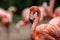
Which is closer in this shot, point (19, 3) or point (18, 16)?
point (18, 16)

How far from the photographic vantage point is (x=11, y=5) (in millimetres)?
12531

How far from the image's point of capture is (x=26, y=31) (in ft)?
32.5

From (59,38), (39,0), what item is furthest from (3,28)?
(59,38)

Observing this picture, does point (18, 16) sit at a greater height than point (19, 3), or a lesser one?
lesser

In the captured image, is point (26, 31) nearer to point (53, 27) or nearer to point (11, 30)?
point (11, 30)

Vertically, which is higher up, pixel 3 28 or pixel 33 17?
pixel 33 17

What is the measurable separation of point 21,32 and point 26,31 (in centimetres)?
17

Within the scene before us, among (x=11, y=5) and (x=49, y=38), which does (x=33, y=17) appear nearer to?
(x=49, y=38)

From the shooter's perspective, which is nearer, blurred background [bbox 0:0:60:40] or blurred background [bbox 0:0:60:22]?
blurred background [bbox 0:0:60:40]

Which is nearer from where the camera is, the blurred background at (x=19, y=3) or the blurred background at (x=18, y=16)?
the blurred background at (x=18, y=16)

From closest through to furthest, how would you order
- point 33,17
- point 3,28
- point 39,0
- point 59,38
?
point 33,17 < point 59,38 < point 3,28 < point 39,0

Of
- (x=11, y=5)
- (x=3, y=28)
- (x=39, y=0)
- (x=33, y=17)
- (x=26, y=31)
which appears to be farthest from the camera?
(x=11, y=5)

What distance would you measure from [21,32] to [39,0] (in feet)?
7.15

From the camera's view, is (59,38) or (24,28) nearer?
(59,38)
